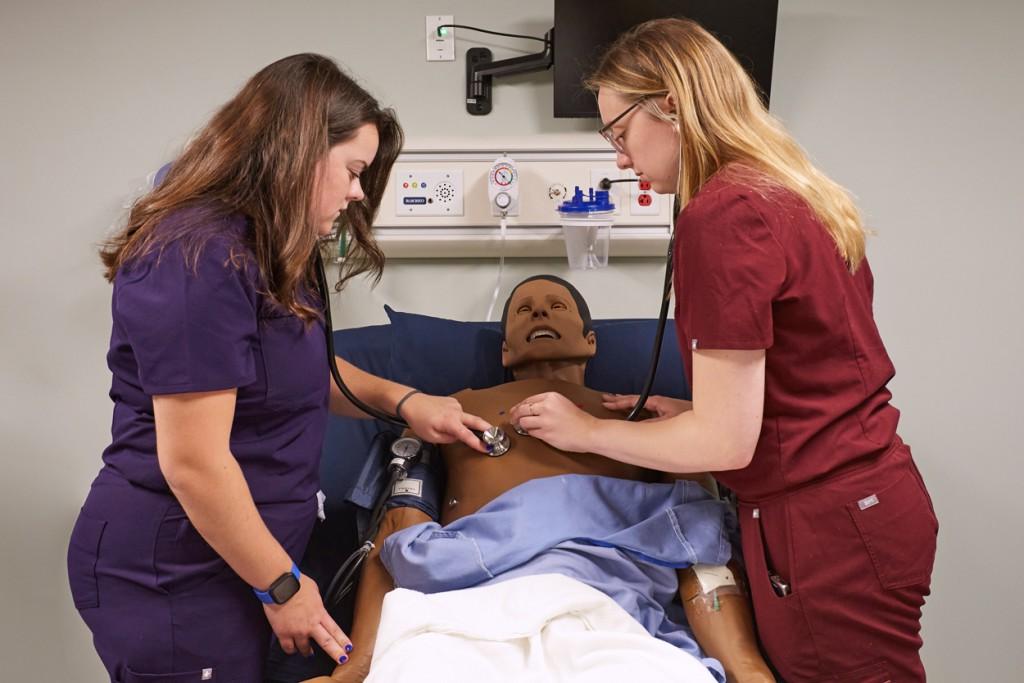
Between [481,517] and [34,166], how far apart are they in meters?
1.54

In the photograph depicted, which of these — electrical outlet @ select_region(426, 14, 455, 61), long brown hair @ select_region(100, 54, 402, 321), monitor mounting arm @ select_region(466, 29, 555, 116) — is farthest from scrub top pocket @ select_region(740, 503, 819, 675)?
electrical outlet @ select_region(426, 14, 455, 61)

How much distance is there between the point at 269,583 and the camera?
3.93 ft

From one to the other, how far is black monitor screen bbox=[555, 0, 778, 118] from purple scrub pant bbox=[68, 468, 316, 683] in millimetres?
1306

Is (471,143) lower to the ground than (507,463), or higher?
higher

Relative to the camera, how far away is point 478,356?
198 centimetres

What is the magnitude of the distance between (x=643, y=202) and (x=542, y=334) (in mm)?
518

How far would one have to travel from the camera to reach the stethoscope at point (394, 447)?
1473 mm

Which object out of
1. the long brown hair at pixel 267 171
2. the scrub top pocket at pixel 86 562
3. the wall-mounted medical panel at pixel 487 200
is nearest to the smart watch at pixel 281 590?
the scrub top pocket at pixel 86 562

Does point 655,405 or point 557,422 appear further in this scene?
point 655,405

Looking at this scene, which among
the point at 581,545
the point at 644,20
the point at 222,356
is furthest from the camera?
the point at 644,20

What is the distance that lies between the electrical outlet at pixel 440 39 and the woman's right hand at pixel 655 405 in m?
0.97

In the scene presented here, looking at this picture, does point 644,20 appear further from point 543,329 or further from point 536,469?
point 536,469

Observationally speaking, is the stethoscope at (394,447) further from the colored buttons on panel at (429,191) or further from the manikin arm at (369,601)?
the colored buttons on panel at (429,191)

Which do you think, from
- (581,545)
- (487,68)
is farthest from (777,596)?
(487,68)
